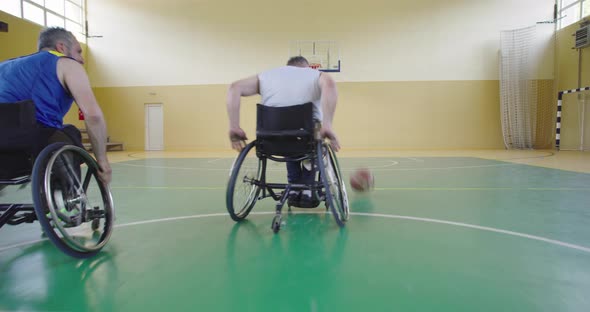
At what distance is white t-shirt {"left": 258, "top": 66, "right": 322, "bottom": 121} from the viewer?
2209 mm

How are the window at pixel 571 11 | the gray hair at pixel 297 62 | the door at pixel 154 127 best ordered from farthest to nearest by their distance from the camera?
the door at pixel 154 127
the window at pixel 571 11
the gray hair at pixel 297 62

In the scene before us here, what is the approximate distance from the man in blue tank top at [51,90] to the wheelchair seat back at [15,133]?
7 centimetres

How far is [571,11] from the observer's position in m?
10.3

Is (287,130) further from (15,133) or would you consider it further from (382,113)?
(382,113)

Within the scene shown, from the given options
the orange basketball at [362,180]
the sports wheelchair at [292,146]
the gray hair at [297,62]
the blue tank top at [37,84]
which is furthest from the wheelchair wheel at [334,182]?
the blue tank top at [37,84]

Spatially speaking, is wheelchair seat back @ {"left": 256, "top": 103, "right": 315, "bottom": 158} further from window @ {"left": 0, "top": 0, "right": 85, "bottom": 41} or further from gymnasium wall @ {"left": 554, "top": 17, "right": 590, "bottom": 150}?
gymnasium wall @ {"left": 554, "top": 17, "right": 590, "bottom": 150}

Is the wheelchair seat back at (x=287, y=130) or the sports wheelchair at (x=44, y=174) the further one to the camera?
the wheelchair seat back at (x=287, y=130)

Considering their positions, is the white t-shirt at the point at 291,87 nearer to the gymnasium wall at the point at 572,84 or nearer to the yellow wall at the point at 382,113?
the yellow wall at the point at 382,113

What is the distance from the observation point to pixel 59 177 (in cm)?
159

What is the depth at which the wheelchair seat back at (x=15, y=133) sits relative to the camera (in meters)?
1.45

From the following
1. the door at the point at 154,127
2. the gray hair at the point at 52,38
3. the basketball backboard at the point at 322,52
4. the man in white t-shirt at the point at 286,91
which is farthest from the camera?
the door at the point at 154,127

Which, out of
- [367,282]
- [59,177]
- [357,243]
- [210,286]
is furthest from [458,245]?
[59,177]

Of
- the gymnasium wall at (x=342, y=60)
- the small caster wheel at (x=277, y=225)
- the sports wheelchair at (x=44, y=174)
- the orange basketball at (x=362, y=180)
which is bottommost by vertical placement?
the small caster wheel at (x=277, y=225)

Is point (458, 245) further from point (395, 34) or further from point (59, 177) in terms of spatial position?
point (395, 34)
